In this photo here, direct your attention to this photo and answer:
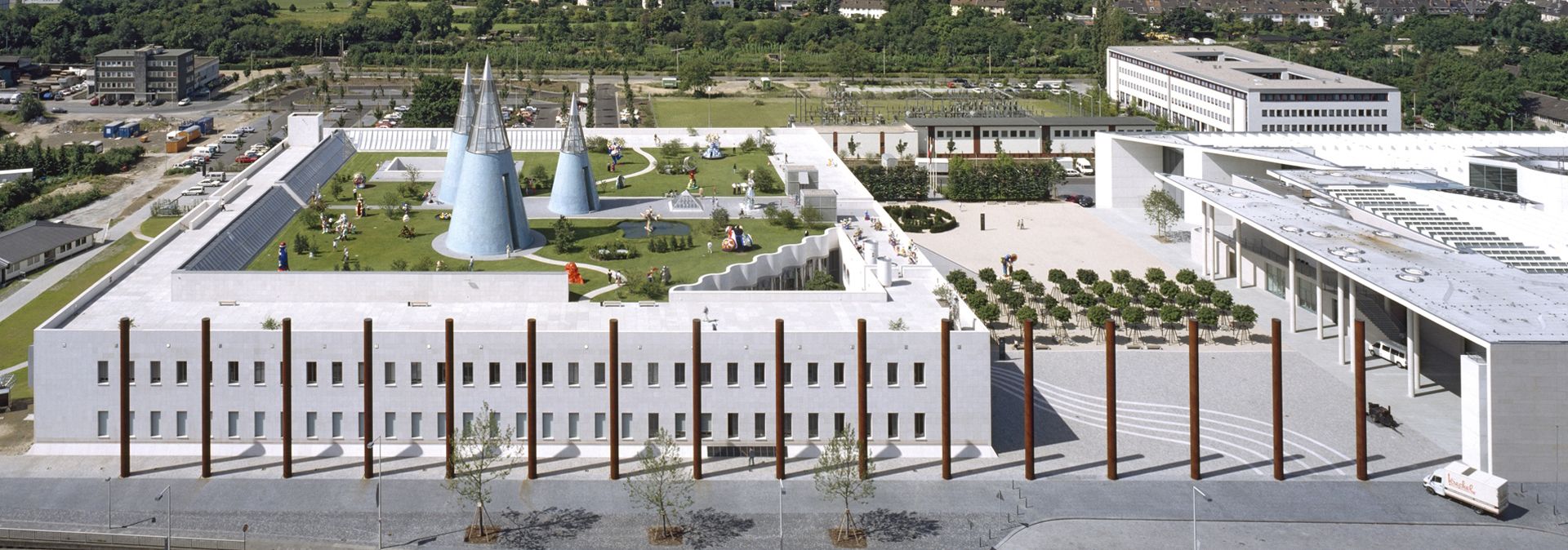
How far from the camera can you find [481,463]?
40438 mm

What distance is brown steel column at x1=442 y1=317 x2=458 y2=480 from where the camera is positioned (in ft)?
140

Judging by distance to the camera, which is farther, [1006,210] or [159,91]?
[159,91]

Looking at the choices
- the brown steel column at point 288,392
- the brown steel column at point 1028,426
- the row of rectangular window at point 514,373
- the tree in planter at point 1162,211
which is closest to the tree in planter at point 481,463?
the row of rectangular window at point 514,373

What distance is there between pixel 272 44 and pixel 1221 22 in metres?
108

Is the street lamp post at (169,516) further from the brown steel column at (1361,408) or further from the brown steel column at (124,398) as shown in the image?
the brown steel column at (1361,408)

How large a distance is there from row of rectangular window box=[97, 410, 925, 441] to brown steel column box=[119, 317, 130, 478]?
1.20m

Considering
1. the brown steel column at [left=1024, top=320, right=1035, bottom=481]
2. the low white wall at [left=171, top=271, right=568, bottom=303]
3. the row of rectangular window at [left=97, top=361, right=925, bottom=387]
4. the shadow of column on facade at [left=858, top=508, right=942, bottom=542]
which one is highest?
the low white wall at [left=171, top=271, right=568, bottom=303]

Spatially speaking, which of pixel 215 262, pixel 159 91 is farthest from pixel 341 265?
pixel 159 91

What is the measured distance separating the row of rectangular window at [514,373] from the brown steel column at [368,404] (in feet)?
1.75

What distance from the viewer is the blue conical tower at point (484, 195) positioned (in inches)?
2203

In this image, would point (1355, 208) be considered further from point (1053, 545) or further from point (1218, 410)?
point (1053, 545)

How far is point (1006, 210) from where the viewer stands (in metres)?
91.3

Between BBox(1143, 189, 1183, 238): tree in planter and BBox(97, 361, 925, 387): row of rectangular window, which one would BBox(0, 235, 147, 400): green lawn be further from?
BBox(1143, 189, 1183, 238): tree in planter

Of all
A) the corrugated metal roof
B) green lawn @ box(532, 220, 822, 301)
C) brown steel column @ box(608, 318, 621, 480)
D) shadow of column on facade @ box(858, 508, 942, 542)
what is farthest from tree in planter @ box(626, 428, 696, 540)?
the corrugated metal roof
